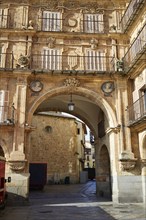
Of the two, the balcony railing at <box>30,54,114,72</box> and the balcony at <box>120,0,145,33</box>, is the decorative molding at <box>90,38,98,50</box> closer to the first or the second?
the balcony railing at <box>30,54,114,72</box>

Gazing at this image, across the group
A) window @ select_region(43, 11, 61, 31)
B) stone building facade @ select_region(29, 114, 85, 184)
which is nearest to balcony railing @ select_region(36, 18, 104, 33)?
window @ select_region(43, 11, 61, 31)

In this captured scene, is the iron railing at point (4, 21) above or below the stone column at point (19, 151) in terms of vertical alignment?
above

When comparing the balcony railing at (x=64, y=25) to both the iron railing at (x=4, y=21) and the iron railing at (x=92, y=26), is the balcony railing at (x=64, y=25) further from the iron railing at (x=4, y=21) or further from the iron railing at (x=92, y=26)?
the iron railing at (x=4, y=21)

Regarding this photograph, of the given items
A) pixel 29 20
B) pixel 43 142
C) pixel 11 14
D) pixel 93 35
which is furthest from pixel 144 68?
pixel 43 142

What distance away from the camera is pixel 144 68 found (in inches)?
576

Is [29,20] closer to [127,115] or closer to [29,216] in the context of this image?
[127,115]

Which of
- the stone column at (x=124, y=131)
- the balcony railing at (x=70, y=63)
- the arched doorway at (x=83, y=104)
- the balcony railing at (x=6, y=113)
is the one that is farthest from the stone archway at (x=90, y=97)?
the balcony railing at (x=70, y=63)

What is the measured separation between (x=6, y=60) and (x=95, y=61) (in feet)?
18.6

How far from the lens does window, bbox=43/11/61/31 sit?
1811 cm

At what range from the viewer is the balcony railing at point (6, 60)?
16.5 meters

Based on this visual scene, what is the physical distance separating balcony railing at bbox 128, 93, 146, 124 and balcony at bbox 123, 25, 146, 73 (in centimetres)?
201

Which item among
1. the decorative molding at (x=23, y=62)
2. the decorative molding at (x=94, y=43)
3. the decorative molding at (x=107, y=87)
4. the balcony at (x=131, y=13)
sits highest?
the balcony at (x=131, y=13)

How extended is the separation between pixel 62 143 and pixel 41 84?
20657 mm

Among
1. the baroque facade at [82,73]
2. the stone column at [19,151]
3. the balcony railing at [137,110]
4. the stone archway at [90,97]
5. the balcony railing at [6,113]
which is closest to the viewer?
the stone column at [19,151]
